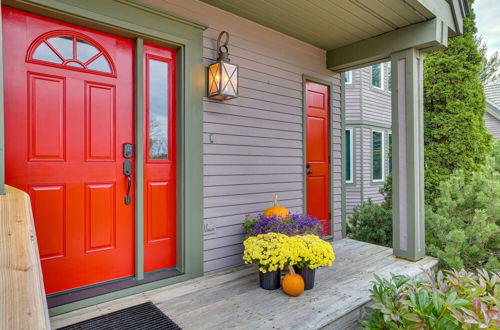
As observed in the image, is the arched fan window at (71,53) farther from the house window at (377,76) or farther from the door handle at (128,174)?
the house window at (377,76)

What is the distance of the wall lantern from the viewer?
8.53 ft

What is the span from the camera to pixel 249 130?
3.04 meters

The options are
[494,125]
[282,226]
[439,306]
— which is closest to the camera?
[439,306]

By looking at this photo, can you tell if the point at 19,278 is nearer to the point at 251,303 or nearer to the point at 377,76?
the point at 251,303

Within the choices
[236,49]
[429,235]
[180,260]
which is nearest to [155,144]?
[180,260]

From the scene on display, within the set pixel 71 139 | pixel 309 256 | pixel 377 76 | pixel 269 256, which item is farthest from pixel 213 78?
pixel 377 76

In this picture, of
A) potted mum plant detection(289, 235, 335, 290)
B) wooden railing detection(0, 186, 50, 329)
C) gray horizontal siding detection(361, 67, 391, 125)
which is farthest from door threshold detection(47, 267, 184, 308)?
gray horizontal siding detection(361, 67, 391, 125)

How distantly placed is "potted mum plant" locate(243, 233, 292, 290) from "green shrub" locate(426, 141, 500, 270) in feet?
6.44

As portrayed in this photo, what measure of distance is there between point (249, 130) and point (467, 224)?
277cm

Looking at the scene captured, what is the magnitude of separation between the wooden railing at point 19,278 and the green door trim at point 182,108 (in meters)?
1.48

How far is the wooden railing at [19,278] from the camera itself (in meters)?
0.58

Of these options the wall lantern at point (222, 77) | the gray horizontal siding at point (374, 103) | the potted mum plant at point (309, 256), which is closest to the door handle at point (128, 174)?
the wall lantern at point (222, 77)

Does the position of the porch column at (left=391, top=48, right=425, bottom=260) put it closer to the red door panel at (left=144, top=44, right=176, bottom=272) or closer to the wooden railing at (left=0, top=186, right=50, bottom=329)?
the red door panel at (left=144, top=44, right=176, bottom=272)

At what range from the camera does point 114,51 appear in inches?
90.2
